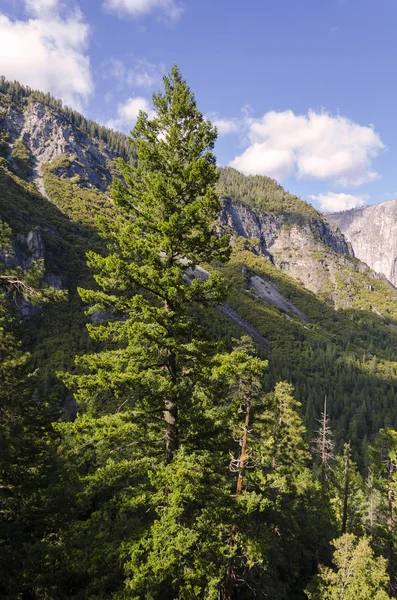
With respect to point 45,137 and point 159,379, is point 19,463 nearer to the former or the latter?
point 159,379

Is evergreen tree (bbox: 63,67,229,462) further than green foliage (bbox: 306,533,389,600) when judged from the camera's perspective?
No

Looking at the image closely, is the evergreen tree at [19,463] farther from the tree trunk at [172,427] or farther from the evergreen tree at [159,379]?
the tree trunk at [172,427]

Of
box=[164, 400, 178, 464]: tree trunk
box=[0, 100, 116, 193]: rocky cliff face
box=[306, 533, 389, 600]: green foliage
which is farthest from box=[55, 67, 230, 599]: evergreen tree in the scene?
box=[0, 100, 116, 193]: rocky cliff face

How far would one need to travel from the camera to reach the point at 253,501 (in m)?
9.84

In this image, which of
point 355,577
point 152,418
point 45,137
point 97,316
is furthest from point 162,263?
point 45,137

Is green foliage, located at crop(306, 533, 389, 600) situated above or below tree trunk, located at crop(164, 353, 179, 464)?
below

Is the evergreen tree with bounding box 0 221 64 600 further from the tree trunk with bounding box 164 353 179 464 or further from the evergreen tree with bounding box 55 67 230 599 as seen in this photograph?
the tree trunk with bounding box 164 353 179 464

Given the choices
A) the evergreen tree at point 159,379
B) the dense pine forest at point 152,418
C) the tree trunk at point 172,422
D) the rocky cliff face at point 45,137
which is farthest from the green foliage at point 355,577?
the rocky cliff face at point 45,137

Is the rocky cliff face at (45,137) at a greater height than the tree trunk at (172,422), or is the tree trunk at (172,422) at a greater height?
the rocky cliff face at (45,137)

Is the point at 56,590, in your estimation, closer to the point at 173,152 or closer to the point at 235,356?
the point at 235,356

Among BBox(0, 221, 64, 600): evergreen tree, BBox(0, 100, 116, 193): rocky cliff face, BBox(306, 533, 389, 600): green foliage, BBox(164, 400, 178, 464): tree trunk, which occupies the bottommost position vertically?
BBox(306, 533, 389, 600): green foliage

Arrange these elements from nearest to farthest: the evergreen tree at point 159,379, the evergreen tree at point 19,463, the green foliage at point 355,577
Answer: the evergreen tree at point 159,379
the evergreen tree at point 19,463
the green foliage at point 355,577

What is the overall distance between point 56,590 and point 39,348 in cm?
5408

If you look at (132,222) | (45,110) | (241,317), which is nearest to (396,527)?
(132,222)
